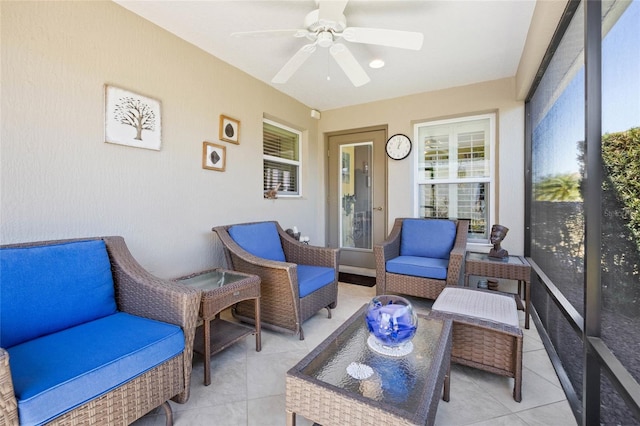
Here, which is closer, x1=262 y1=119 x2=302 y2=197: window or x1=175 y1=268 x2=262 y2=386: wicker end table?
x1=175 y1=268 x2=262 y2=386: wicker end table

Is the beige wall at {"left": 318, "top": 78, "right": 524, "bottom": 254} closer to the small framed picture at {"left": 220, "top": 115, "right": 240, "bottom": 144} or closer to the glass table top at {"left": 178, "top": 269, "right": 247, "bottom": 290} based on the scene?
the small framed picture at {"left": 220, "top": 115, "right": 240, "bottom": 144}

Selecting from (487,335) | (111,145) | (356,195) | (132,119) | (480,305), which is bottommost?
(487,335)

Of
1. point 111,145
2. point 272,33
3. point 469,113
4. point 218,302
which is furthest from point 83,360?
point 469,113

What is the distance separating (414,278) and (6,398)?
2.67 m

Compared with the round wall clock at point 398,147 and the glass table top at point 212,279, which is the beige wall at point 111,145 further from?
the round wall clock at point 398,147

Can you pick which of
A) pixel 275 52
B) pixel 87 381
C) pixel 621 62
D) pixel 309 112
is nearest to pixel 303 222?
pixel 309 112

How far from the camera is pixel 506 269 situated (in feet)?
8.25

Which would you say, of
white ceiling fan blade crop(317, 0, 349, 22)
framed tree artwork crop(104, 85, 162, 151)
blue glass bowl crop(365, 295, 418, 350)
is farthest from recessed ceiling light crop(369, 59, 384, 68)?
blue glass bowl crop(365, 295, 418, 350)

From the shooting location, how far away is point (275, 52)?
8.32 ft

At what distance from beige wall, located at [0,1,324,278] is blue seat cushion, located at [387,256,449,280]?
5.47 ft

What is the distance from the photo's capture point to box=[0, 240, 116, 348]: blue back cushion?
48.1 inches

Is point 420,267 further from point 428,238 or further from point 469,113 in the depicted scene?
point 469,113

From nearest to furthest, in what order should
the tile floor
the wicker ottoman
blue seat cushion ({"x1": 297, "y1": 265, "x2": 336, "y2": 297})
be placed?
the tile floor → the wicker ottoman → blue seat cushion ({"x1": 297, "y1": 265, "x2": 336, "y2": 297})

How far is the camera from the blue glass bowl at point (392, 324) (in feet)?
4.04
